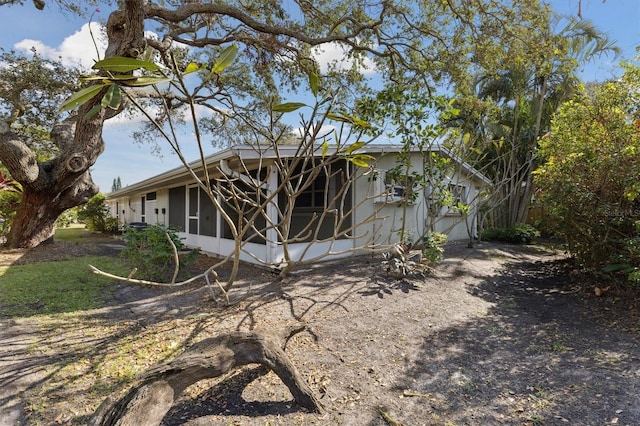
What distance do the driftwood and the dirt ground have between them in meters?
0.27

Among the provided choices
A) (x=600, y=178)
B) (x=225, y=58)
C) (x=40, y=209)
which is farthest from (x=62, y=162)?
(x=600, y=178)

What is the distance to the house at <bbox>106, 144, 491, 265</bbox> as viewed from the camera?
6716 millimetres

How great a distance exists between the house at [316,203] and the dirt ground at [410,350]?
3.19 ft

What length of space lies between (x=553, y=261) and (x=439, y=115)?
466cm

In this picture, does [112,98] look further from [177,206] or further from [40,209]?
[177,206]

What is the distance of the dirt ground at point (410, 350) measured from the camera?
2752 mm

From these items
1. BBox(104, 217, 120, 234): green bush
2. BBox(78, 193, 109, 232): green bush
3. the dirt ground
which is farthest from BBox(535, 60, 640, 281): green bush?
BBox(78, 193, 109, 232): green bush

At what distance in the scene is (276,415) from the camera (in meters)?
2.71

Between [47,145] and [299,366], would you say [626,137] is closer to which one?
[299,366]

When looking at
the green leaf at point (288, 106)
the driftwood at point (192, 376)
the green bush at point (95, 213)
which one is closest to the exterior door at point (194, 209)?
the driftwood at point (192, 376)

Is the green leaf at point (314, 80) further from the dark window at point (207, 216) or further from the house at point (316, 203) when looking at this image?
the dark window at point (207, 216)

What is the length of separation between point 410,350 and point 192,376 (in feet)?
7.65

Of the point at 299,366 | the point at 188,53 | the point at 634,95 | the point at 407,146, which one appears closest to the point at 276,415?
the point at 299,366

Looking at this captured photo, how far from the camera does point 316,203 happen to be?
853 centimetres
